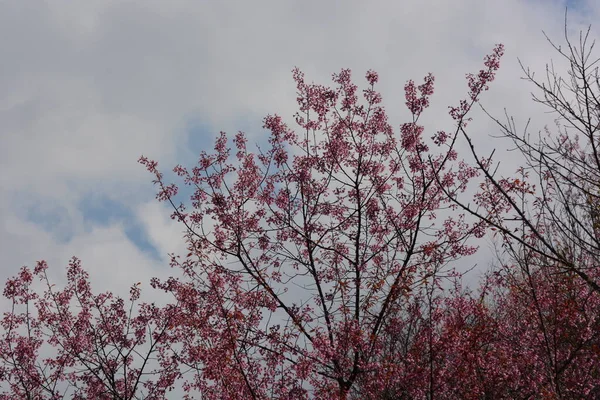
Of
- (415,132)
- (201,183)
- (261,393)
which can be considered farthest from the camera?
(201,183)

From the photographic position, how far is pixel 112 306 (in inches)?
481

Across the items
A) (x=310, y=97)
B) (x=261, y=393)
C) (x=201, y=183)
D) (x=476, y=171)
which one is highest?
(x=310, y=97)

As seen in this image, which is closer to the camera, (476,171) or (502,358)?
(502,358)

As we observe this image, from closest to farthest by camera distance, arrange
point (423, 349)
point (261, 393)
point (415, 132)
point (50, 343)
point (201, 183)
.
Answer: point (261, 393)
point (423, 349)
point (415, 132)
point (201, 183)
point (50, 343)

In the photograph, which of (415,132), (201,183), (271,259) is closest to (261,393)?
(271,259)

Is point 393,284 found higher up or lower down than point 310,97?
lower down

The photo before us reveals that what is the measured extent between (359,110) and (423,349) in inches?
186

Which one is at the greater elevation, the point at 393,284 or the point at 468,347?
the point at 393,284

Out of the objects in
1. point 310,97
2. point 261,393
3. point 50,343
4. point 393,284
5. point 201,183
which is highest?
point 310,97

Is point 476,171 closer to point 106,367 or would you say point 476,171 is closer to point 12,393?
point 106,367

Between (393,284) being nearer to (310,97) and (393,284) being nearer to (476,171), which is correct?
(476,171)

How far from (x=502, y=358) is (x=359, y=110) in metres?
5.44

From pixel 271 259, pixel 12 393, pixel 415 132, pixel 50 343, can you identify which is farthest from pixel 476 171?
pixel 12 393

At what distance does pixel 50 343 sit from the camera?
12.1m
